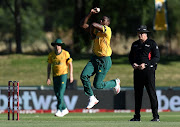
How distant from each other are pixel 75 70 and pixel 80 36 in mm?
5101

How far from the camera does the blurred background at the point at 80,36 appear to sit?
31.0 meters

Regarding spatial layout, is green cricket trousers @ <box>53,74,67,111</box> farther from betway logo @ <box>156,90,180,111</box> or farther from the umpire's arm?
betway logo @ <box>156,90,180,111</box>

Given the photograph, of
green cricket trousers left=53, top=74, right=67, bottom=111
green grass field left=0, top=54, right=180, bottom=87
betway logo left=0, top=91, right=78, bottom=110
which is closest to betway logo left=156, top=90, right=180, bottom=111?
betway logo left=0, top=91, right=78, bottom=110

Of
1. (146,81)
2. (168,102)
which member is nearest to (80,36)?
(168,102)

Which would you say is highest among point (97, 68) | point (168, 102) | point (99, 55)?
point (99, 55)

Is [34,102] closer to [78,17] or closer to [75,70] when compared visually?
[75,70]

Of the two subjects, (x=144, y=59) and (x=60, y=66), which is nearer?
(x=144, y=59)

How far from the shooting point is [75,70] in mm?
31266

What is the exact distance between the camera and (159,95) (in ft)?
65.6

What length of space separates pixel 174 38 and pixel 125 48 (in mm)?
5181

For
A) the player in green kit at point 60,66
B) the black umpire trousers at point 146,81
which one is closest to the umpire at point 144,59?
the black umpire trousers at point 146,81

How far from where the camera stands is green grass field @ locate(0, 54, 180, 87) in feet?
96.6

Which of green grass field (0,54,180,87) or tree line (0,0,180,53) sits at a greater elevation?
tree line (0,0,180,53)

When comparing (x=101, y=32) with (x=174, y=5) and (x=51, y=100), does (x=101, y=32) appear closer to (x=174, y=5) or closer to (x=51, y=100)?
(x=51, y=100)
